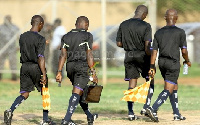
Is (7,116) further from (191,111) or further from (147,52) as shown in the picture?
(191,111)

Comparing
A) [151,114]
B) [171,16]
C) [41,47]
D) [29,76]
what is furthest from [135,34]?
[29,76]

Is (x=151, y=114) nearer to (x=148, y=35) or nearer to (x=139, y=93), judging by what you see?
(x=139, y=93)

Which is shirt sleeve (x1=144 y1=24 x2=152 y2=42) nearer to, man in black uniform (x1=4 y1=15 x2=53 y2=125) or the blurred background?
man in black uniform (x1=4 y1=15 x2=53 y2=125)

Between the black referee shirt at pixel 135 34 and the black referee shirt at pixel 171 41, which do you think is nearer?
the black referee shirt at pixel 171 41

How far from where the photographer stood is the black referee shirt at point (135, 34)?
39.7ft

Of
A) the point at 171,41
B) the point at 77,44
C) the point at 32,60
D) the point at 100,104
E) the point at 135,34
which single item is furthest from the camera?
the point at 100,104

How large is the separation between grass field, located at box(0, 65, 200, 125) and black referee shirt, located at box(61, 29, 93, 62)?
142 cm

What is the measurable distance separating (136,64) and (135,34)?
581 mm

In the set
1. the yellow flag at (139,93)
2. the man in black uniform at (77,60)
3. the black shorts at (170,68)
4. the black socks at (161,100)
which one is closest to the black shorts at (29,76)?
the man in black uniform at (77,60)

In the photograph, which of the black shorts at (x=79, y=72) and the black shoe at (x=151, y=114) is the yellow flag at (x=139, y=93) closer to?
the black shoe at (x=151, y=114)

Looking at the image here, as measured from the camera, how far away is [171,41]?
38.3ft

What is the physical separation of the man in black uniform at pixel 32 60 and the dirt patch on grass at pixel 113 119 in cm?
66

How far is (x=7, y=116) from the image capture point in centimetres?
1110

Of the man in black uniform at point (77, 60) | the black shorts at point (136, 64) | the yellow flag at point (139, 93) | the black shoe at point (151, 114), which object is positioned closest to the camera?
the man in black uniform at point (77, 60)
